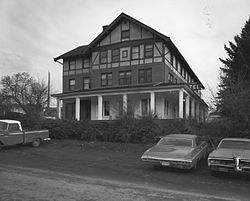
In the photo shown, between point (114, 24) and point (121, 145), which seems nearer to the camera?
point (121, 145)

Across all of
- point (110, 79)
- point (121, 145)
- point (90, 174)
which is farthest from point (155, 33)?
point (90, 174)

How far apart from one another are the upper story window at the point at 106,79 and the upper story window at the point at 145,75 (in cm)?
363

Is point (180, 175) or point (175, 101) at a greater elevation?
point (175, 101)

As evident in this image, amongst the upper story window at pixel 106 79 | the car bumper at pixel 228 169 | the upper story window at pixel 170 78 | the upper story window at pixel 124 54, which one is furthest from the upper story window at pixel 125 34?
the car bumper at pixel 228 169

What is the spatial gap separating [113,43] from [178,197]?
26.5 m

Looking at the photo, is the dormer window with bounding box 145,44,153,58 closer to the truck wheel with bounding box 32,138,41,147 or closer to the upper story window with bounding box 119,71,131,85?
the upper story window with bounding box 119,71,131,85

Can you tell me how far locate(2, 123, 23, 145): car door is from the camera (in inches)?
648

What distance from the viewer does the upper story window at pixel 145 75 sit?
98.5 feet

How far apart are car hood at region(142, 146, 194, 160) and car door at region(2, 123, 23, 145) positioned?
30.4 feet

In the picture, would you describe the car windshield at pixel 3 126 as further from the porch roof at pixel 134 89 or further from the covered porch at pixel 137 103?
the porch roof at pixel 134 89

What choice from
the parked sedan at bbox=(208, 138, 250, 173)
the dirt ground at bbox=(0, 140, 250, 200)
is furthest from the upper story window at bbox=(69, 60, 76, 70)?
the parked sedan at bbox=(208, 138, 250, 173)

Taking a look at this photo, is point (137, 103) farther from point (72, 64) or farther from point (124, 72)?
point (72, 64)

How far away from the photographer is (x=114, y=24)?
1233 inches

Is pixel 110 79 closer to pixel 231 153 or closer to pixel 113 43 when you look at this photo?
pixel 113 43
